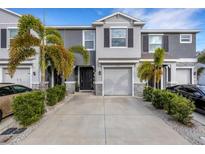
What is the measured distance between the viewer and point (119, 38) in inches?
667

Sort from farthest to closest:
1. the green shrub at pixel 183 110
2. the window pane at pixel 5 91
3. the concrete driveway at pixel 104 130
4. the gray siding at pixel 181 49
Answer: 1. the gray siding at pixel 181 49
2. the window pane at pixel 5 91
3. the green shrub at pixel 183 110
4. the concrete driveway at pixel 104 130

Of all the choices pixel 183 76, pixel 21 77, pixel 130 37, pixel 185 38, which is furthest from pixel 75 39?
pixel 183 76

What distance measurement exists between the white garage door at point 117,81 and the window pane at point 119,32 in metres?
2.75

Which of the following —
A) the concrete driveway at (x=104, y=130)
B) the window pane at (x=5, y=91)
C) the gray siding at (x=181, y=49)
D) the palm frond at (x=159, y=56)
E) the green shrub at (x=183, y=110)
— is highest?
the gray siding at (x=181, y=49)

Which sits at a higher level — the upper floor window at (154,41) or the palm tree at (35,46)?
the upper floor window at (154,41)

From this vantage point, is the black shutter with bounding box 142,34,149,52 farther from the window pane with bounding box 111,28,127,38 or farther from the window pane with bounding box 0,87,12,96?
the window pane with bounding box 0,87,12,96

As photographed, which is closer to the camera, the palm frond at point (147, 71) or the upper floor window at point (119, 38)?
the palm frond at point (147, 71)

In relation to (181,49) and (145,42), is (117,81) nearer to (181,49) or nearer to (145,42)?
(145,42)

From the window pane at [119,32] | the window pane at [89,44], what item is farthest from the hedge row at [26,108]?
the window pane at [89,44]

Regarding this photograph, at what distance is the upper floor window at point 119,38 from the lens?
17.0 m

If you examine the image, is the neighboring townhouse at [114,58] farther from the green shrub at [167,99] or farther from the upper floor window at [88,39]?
the green shrub at [167,99]

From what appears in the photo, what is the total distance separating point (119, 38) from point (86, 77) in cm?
539

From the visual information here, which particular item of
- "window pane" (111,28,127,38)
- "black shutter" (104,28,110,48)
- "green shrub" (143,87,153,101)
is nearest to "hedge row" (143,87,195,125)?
"green shrub" (143,87,153,101)
